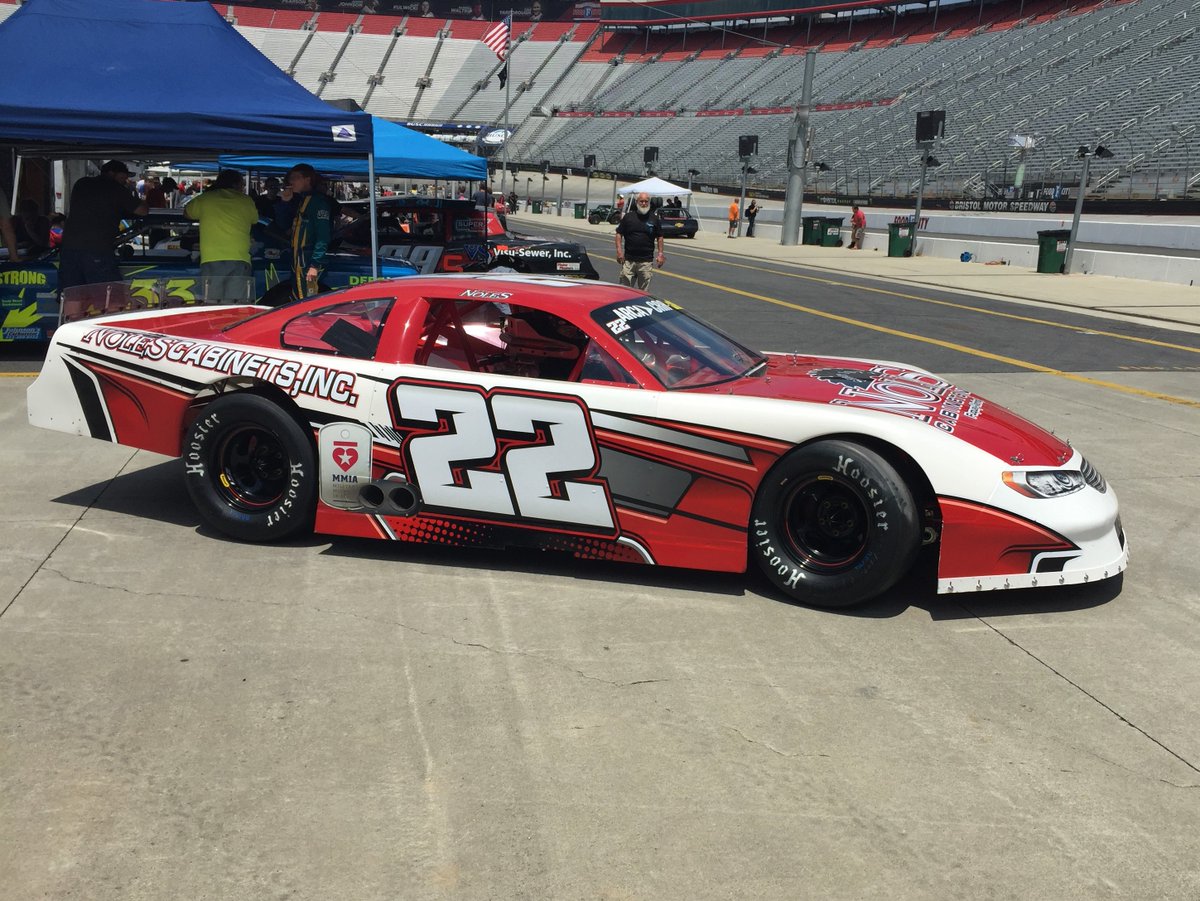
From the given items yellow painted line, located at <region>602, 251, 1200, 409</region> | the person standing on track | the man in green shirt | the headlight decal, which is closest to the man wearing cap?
the man in green shirt

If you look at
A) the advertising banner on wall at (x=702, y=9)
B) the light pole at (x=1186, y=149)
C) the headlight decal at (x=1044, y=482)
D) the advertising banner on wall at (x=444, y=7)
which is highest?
the advertising banner on wall at (x=444, y=7)

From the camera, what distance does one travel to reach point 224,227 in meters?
9.48

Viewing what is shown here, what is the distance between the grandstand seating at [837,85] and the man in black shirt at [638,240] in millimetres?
27394

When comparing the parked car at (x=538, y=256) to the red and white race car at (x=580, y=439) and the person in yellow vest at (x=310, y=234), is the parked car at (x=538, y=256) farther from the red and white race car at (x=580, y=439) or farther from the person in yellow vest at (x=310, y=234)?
the red and white race car at (x=580, y=439)

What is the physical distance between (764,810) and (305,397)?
9.94 ft

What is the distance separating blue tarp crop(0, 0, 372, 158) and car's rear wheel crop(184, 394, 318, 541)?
4.35 meters

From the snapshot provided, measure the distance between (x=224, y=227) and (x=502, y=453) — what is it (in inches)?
221

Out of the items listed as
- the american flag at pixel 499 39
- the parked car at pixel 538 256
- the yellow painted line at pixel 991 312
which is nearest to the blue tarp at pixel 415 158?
the parked car at pixel 538 256

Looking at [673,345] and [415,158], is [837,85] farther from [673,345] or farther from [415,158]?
[673,345]

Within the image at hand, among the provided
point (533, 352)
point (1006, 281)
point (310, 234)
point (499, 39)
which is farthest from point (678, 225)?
point (533, 352)

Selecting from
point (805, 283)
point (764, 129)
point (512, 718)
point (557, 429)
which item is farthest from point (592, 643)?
point (764, 129)

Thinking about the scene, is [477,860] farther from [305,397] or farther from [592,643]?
[305,397]

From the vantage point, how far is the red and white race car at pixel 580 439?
4543 mm

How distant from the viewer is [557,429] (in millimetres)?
4855
